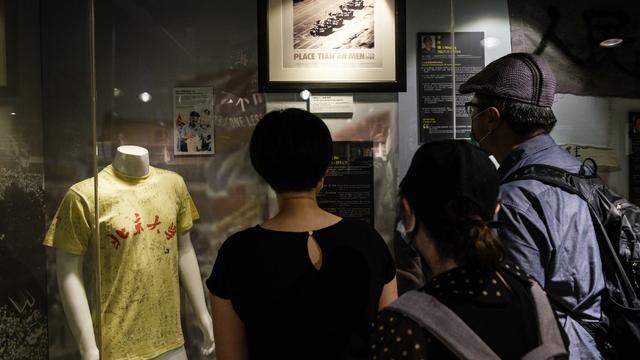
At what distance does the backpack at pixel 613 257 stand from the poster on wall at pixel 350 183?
2.84 ft

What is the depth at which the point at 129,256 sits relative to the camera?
1998 millimetres

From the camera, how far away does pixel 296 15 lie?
7.18ft

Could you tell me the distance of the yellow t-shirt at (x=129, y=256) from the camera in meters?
1.99

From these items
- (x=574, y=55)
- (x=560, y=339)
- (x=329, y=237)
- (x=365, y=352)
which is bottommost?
(x=365, y=352)

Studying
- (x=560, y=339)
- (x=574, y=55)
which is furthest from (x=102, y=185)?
(x=574, y=55)

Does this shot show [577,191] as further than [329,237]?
Yes

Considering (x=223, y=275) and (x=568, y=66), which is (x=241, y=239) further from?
(x=568, y=66)

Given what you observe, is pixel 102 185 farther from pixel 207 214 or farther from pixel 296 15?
pixel 296 15

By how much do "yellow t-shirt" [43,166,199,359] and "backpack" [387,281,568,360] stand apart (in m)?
1.41

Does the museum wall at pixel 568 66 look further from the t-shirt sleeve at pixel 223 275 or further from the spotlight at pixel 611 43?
the t-shirt sleeve at pixel 223 275

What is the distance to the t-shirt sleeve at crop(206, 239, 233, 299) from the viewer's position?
3.65 feet

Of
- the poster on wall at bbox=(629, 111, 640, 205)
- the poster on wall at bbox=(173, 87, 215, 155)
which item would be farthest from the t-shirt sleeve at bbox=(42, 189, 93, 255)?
the poster on wall at bbox=(629, 111, 640, 205)

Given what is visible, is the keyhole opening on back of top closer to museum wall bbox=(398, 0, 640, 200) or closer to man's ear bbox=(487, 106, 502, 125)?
man's ear bbox=(487, 106, 502, 125)

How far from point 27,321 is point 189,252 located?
0.70m
